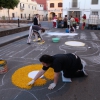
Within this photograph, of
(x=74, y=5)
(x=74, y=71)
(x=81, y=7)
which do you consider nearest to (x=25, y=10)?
(x=74, y=5)

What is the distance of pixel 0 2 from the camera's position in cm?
1306

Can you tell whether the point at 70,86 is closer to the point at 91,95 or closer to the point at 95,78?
the point at 91,95

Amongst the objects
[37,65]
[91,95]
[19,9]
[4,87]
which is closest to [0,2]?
[37,65]

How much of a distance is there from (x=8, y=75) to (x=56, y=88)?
1.53 meters

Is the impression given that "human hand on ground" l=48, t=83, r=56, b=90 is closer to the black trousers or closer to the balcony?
the black trousers

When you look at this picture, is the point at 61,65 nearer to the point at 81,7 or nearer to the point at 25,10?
the point at 81,7

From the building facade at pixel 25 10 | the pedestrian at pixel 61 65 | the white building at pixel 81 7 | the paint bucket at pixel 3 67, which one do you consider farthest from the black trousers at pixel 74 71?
the building facade at pixel 25 10

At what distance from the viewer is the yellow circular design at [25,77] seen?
3.64 meters

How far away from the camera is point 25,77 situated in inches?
158

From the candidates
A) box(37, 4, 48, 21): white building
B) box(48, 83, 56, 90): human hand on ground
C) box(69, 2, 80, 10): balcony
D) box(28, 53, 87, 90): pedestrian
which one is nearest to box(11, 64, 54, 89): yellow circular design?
box(28, 53, 87, 90): pedestrian

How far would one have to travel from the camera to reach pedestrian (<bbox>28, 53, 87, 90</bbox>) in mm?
3234

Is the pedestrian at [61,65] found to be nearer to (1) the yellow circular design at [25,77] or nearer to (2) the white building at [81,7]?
(1) the yellow circular design at [25,77]

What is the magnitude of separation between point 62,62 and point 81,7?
2933cm

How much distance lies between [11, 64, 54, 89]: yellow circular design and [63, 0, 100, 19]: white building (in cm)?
2799
